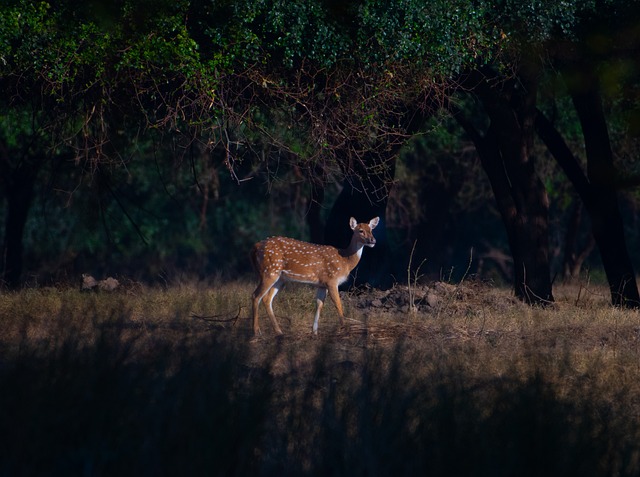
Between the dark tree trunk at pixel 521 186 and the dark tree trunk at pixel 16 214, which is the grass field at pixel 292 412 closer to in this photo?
the dark tree trunk at pixel 521 186

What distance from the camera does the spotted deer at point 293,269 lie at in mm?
11594

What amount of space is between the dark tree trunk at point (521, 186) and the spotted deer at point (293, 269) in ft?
15.5

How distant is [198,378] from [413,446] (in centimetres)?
164

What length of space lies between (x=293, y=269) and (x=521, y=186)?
5.61 meters

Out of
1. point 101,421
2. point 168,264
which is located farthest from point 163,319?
point 168,264

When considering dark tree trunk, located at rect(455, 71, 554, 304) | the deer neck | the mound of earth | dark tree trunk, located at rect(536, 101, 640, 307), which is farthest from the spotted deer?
dark tree trunk, located at rect(536, 101, 640, 307)

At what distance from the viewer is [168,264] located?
3175 cm

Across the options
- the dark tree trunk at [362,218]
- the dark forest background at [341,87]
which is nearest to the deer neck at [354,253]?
the dark forest background at [341,87]

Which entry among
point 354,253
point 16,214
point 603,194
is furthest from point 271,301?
point 16,214

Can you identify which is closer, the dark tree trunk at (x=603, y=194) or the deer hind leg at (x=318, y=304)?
the deer hind leg at (x=318, y=304)

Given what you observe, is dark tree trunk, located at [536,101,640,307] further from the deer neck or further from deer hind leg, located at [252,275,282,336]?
deer hind leg, located at [252,275,282,336]

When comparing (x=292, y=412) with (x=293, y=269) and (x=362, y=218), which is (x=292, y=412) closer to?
(x=293, y=269)

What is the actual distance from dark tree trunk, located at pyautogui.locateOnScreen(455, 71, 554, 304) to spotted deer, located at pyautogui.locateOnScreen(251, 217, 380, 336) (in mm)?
4726

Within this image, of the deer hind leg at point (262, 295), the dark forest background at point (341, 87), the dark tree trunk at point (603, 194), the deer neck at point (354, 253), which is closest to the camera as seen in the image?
the deer hind leg at point (262, 295)
